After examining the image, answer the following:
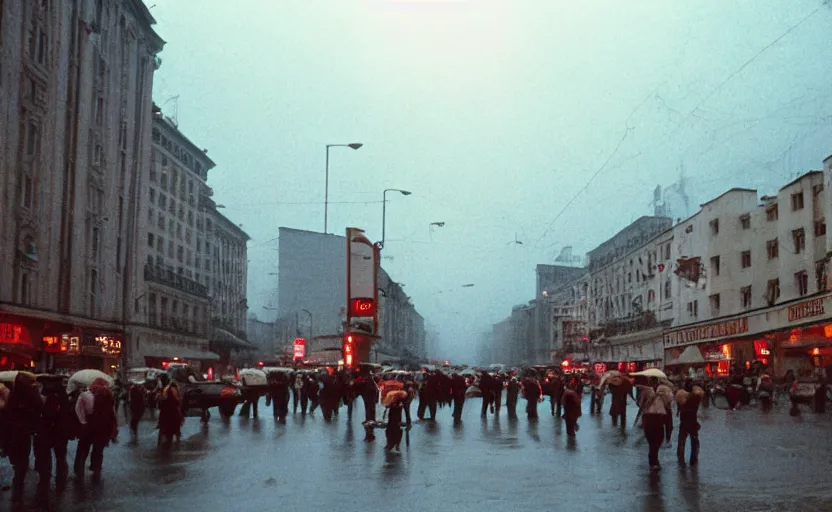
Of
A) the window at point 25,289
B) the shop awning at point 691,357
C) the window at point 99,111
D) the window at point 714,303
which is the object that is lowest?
the shop awning at point 691,357

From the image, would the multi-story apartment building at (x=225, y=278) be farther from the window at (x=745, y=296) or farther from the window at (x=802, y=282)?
the window at (x=802, y=282)

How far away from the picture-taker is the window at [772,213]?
5178 centimetres

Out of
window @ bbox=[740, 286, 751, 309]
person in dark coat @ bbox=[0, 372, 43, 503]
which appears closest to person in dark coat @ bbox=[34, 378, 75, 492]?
person in dark coat @ bbox=[0, 372, 43, 503]

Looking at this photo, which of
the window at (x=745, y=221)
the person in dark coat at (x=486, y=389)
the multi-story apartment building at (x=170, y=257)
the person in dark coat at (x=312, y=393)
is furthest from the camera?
the multi-story apartment building at (x=170, y=257)

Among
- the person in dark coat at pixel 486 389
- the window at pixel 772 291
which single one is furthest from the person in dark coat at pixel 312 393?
the window at pixel 772 291

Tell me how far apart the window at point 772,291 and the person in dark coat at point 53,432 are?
45.2 m

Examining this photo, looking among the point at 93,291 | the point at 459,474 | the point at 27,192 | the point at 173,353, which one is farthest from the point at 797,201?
the point at 173,353

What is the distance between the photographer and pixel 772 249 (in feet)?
171

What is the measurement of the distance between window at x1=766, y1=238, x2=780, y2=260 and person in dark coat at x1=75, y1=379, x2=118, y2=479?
44.6m

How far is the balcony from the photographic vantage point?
6638 cm

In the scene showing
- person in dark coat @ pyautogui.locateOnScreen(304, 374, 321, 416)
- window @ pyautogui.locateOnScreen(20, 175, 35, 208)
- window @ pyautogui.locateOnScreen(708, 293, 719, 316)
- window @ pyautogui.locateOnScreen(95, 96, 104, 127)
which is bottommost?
person in dark coat @ pyautogui.locateOnScreen(304, 374, 321, 416)

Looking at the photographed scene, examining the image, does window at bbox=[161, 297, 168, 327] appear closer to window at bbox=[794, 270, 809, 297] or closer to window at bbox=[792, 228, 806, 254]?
window at bbox=[794, 270, 809, 297]

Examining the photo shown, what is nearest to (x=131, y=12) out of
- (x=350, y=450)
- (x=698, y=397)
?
(x=350, y=450)

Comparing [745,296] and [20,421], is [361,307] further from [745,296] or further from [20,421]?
[20,421]
